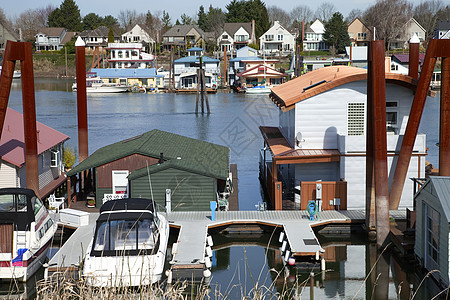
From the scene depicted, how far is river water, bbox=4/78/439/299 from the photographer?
17.8 meters

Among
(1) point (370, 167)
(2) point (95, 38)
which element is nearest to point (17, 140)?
(1) point (370, 167)

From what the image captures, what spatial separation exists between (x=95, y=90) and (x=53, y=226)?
7613 centimetres

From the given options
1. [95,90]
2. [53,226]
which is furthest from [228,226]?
[95,90]

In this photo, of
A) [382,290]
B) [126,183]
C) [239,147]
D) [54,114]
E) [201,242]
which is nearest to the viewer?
[382,290]

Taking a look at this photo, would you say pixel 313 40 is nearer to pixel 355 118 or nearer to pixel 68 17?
pixel 68 17

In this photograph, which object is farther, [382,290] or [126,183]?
[126,183]

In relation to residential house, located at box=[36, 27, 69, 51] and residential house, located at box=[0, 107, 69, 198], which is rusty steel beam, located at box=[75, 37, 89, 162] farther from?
residential house, located at box=[36, 27, 69, 51]

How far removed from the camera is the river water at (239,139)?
17.8 meters

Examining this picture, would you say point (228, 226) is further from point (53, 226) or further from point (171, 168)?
point (53, 226)

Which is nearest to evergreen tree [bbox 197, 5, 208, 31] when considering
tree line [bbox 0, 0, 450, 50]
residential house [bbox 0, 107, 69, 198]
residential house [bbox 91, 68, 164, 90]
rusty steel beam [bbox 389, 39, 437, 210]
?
tree line [bbox 0, 0, 450, 50]

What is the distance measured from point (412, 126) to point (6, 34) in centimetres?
1556

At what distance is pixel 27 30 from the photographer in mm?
152625

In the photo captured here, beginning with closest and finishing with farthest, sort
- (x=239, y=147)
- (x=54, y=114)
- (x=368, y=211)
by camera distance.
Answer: (x=368, y=211) < (x=239, y=147) < (x=54, y=114)

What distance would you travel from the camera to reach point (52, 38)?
137250mm
